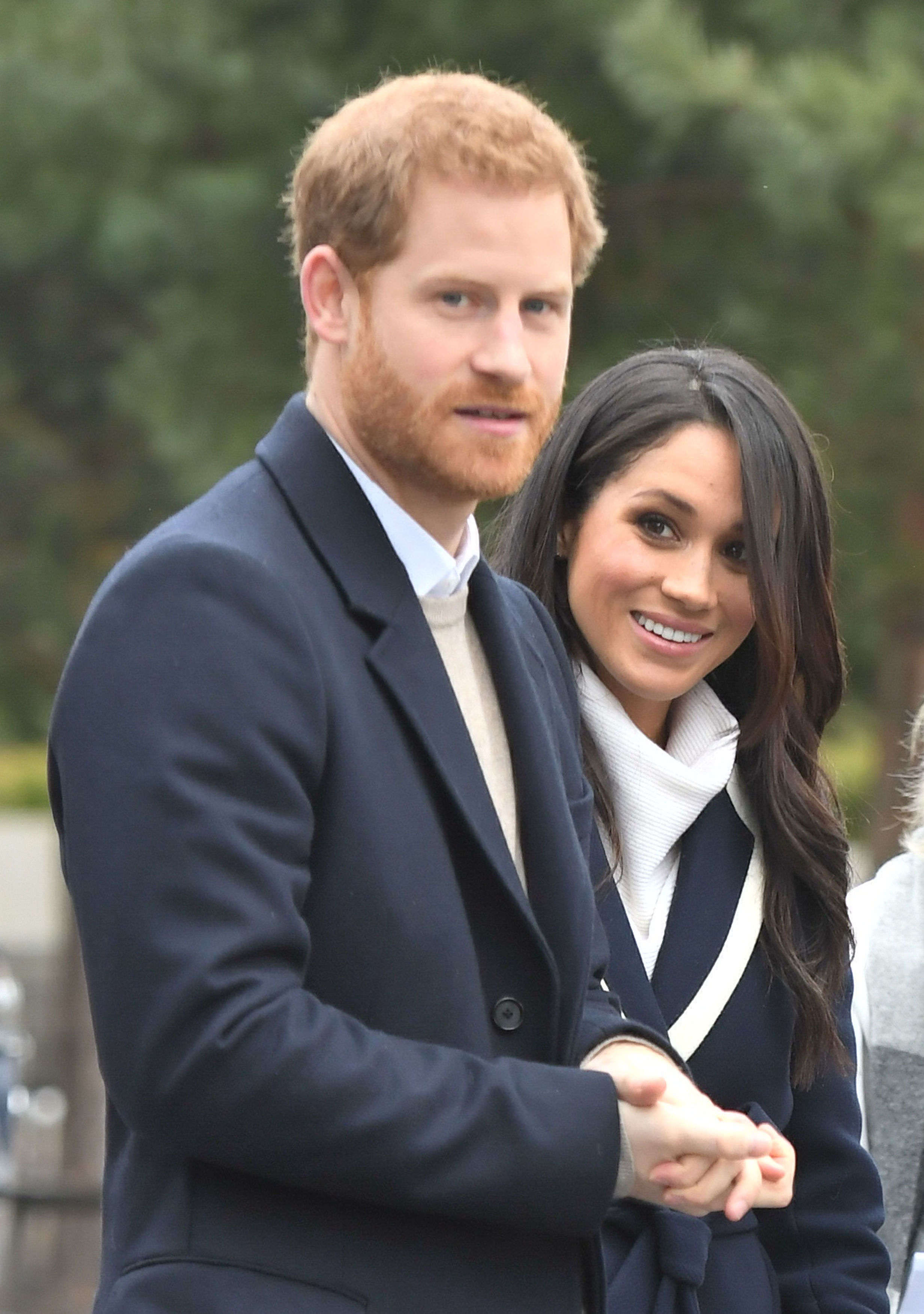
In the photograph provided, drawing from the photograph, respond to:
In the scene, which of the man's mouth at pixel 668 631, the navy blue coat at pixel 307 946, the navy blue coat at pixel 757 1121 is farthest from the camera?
the man's mouth at pixel 668 631

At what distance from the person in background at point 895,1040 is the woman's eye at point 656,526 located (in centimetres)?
69

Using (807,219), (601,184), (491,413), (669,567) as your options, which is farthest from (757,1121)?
(601,184)

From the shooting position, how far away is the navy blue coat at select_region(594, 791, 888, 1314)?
8.68 feet

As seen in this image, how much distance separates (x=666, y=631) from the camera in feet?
9.42

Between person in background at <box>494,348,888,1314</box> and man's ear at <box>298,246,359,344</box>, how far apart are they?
3.09 feet

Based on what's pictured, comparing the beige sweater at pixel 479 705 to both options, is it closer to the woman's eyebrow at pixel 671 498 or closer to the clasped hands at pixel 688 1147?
the clasped hands at pixel 688 1147

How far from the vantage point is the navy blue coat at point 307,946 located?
1.76 meters

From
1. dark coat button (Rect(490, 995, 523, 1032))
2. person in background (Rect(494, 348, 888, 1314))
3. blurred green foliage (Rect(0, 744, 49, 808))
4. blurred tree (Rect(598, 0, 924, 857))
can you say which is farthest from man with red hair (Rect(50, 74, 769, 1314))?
blurred green foliage (Rect(0, 744, 49, 808))

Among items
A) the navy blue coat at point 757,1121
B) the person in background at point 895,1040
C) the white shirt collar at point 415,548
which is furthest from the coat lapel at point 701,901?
the white shirt collar at point 415,548

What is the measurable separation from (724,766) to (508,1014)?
977 millimetres

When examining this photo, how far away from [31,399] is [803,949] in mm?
6748

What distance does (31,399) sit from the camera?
29.6ft

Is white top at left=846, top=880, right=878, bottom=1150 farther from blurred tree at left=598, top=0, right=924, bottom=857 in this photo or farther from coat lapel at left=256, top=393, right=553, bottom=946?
blurred tree at left=598, top=0, right=924, bottom=857

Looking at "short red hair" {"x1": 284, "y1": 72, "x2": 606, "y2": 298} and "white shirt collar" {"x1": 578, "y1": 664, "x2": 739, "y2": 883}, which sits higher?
"short red hair" {"x1": 284, "y1": 72, "x2": 606, "y2": 298}
